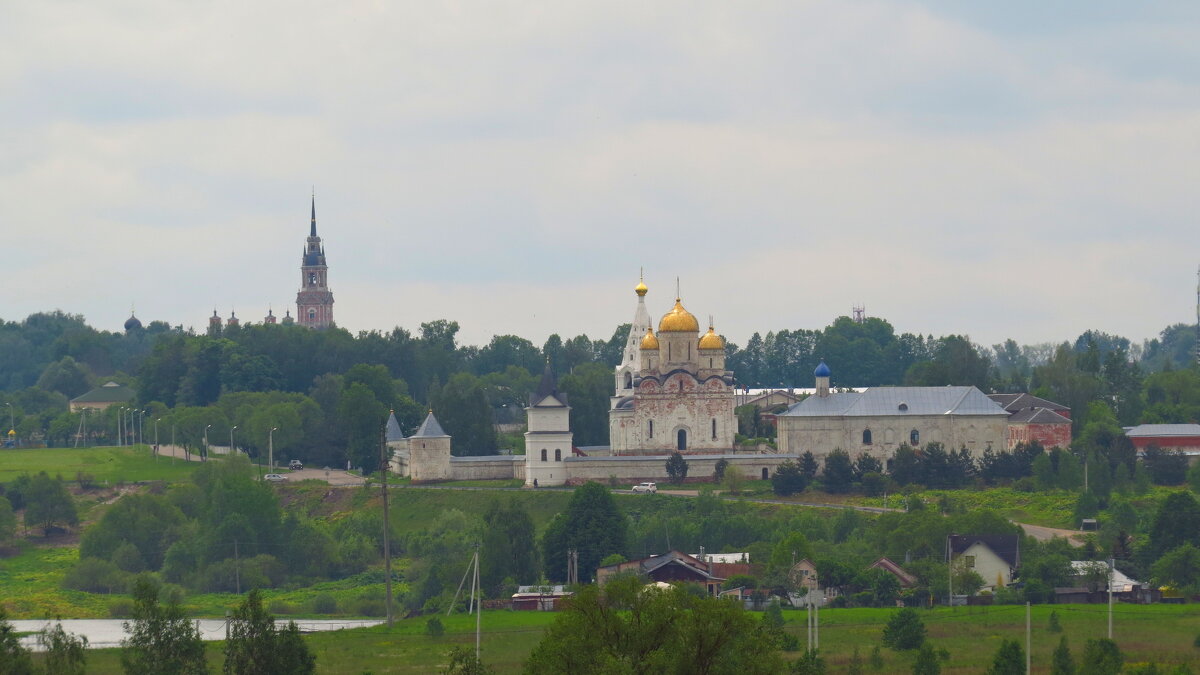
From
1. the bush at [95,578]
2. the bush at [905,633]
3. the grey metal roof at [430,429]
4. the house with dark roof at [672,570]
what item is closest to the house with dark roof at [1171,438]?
the grey metal roof at [430,429]

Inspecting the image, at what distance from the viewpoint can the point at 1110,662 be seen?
5141 cm

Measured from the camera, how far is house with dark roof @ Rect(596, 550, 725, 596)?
6812cm

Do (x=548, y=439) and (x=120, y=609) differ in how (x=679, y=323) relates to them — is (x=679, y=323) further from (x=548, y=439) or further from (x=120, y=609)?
(x=120, y=609)

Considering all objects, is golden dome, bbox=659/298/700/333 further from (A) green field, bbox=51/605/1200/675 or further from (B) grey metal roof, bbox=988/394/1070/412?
(A) green field, bbox=51/605/1200/675

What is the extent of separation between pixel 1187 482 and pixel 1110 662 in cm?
3951

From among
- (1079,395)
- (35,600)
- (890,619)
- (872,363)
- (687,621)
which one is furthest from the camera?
(872,363)

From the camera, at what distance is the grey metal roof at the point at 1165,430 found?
93812 mm

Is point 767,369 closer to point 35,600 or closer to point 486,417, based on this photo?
point 486,417

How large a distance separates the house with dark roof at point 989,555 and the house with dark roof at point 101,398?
2931 inches

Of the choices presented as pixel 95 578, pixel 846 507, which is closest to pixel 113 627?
pixel 95 578

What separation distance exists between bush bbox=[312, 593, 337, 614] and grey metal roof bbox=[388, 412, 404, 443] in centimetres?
2395

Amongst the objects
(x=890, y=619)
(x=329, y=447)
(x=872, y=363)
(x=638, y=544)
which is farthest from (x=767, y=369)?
(x=890, y=619)

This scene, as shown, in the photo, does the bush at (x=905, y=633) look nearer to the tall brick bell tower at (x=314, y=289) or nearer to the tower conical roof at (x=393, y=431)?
the tower conical roof at (x=393, y=431)

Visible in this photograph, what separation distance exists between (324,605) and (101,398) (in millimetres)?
66808
